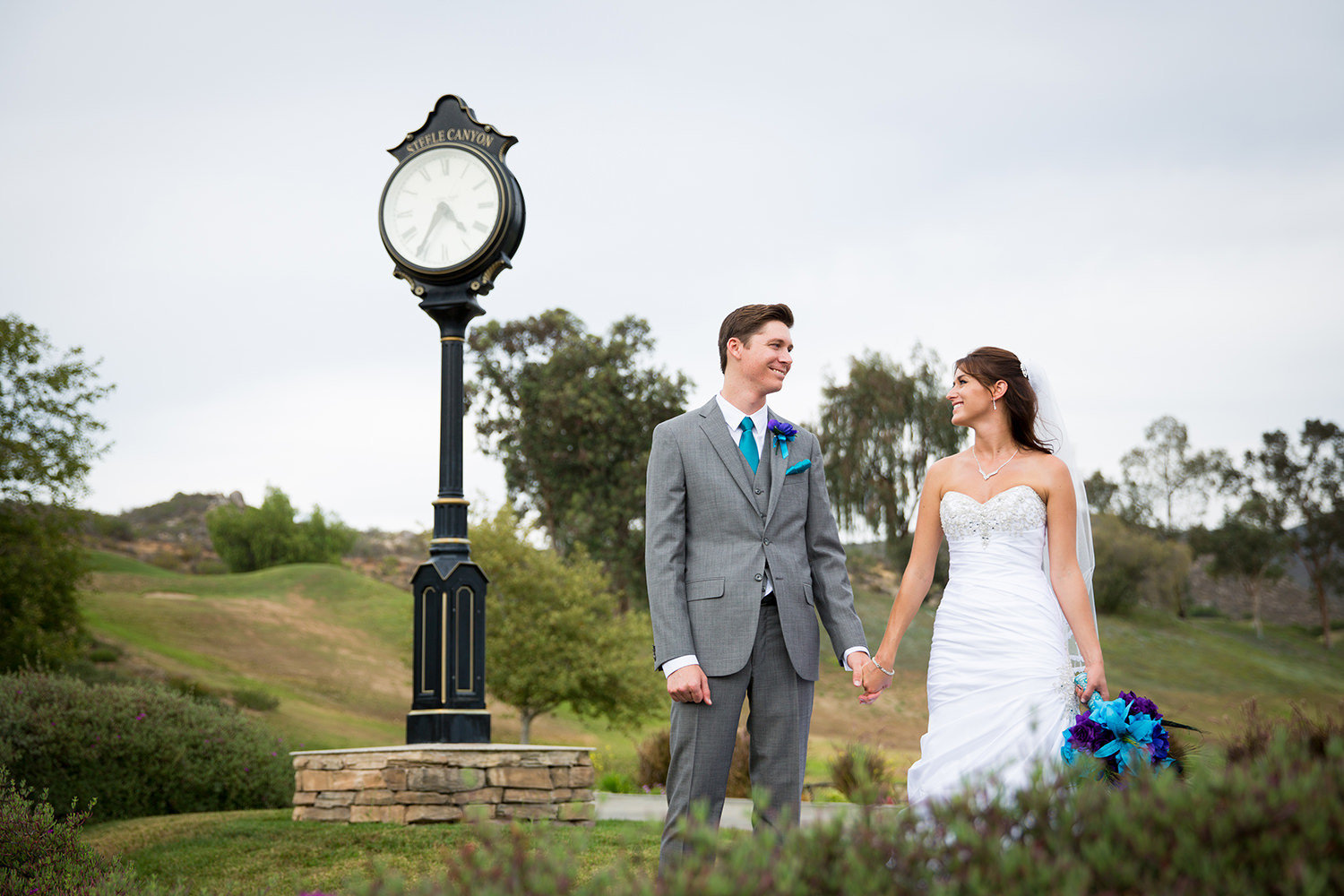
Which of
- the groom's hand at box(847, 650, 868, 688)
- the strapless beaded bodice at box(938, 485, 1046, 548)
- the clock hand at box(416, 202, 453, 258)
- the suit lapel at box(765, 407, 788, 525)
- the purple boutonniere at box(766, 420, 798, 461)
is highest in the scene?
the clock hand at box(416, 202, 453, 258)

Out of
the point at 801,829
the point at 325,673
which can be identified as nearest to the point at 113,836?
the point at 801,829

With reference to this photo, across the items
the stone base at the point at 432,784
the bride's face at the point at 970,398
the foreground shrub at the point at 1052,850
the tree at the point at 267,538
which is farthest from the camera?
the tree at the point at 267,538

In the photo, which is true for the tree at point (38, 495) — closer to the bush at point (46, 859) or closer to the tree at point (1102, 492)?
the bush at point (46, 859)

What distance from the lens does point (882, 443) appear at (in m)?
37.2

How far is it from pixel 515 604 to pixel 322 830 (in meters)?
11.9

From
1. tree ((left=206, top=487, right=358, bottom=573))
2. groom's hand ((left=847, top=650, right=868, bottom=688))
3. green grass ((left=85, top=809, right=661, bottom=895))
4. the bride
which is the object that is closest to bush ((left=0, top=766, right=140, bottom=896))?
green grass ((left=85, top=809, right=661, bottom=895))

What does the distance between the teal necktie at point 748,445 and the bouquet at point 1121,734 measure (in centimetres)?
152

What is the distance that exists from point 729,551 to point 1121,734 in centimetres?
151

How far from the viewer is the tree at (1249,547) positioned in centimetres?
5031

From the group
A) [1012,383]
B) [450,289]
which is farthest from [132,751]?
[1012,383]

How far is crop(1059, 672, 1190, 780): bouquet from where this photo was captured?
3.54 metres

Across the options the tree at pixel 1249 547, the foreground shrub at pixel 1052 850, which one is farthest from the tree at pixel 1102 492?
the foreground shrub at pixel 1052 850

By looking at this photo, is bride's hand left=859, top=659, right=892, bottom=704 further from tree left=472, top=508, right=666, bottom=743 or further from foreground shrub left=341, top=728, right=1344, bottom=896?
tree left=472, top=508, right=666, bottom=743

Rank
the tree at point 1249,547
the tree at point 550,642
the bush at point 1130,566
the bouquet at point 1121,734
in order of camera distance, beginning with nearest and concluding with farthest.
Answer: the bouquet at point 1121,734 → the tree at point 550,642 → the bush at point 1130,566 → the tree at point 1249,547
